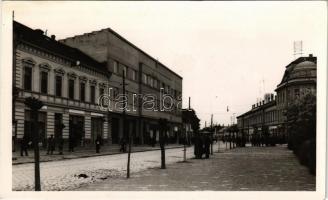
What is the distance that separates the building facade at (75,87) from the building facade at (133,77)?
8 cm

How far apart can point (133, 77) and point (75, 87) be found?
10686 mm

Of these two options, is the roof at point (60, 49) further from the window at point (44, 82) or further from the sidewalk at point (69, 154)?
the sidewalk at point (69, 154)

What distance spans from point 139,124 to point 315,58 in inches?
1076

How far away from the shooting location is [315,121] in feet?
34.2

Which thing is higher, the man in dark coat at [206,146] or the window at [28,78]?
the window at [28,78]

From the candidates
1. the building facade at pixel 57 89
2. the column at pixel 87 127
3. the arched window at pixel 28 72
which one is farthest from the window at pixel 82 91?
the arched window at pixel 28 72

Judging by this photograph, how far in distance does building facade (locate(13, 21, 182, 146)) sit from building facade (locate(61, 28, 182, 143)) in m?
0.08

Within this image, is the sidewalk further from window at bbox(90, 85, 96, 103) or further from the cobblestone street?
the cobblestone street

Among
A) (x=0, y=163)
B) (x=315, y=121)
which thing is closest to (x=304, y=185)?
(x=315, y=121)

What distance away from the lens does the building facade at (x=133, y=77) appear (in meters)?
30.1

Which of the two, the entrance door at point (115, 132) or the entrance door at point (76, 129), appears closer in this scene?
the entrance door at point (76, 129)

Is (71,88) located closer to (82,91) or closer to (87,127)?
(82,91)

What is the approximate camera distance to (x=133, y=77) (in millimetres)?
38000

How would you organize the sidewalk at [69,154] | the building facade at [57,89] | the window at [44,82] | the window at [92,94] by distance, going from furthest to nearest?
1. the window at [92,94]
2. the window at [44,82]
3. the building facade at [57,89]
4. the sidewalk at [69,154]
